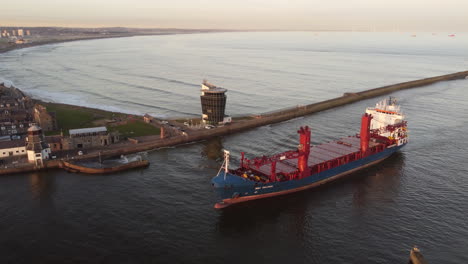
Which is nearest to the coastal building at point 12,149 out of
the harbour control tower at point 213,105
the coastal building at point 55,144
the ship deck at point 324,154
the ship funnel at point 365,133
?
the coastal building at point 55,144

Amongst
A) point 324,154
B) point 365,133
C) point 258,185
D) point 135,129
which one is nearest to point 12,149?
point 135,129

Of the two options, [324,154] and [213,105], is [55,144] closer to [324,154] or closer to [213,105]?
[213,105]

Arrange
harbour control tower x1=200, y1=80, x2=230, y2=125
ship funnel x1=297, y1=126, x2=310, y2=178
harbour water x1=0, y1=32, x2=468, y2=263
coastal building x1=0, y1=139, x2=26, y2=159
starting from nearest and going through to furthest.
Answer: harbour water x1=0, y1=32, x2=468, y2=263
ship funnel x1=297, y1=126, x2=310, y2=178
coastal building x1=0, y1=139, x2=26, y2=159
harbour control tower x1=200, y1=80, x2=230, y2=125

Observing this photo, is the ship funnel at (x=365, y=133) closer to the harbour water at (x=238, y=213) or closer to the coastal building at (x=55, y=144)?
the harbour water at (x=238, y=213)

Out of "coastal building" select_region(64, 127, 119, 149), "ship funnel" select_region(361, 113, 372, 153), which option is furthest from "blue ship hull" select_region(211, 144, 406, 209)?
"coastal building" select_region(64, 127, 119, 149)

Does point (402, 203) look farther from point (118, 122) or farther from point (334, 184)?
point (118, 122)

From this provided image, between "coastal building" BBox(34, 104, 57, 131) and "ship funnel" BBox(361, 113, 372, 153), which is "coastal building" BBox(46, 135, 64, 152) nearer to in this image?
"coastal building" BBox(34, 104, 57, 131)

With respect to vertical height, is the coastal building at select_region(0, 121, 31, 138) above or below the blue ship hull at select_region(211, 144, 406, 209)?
above
